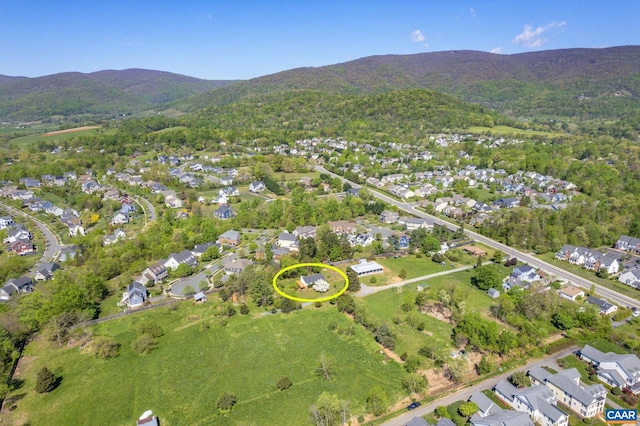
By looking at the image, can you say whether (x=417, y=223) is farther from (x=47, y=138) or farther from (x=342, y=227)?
(x=47, y=138)

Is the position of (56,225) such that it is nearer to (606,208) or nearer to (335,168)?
(335,168)

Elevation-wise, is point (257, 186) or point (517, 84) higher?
point (517, 84)

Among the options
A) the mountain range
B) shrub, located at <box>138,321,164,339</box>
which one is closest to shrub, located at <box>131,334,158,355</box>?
shrub, located at <box>138,321,164,339</box>

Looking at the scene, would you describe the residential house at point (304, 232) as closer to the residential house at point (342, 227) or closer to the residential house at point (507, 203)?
the residential house at point (342, 227)

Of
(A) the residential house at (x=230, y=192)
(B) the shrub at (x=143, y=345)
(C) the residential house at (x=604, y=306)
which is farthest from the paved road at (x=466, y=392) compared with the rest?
(A) the residential house at (x=230, y=192)

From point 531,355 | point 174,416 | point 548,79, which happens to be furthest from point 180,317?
point 548,79

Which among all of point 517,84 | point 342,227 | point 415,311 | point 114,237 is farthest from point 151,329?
point 517,84
